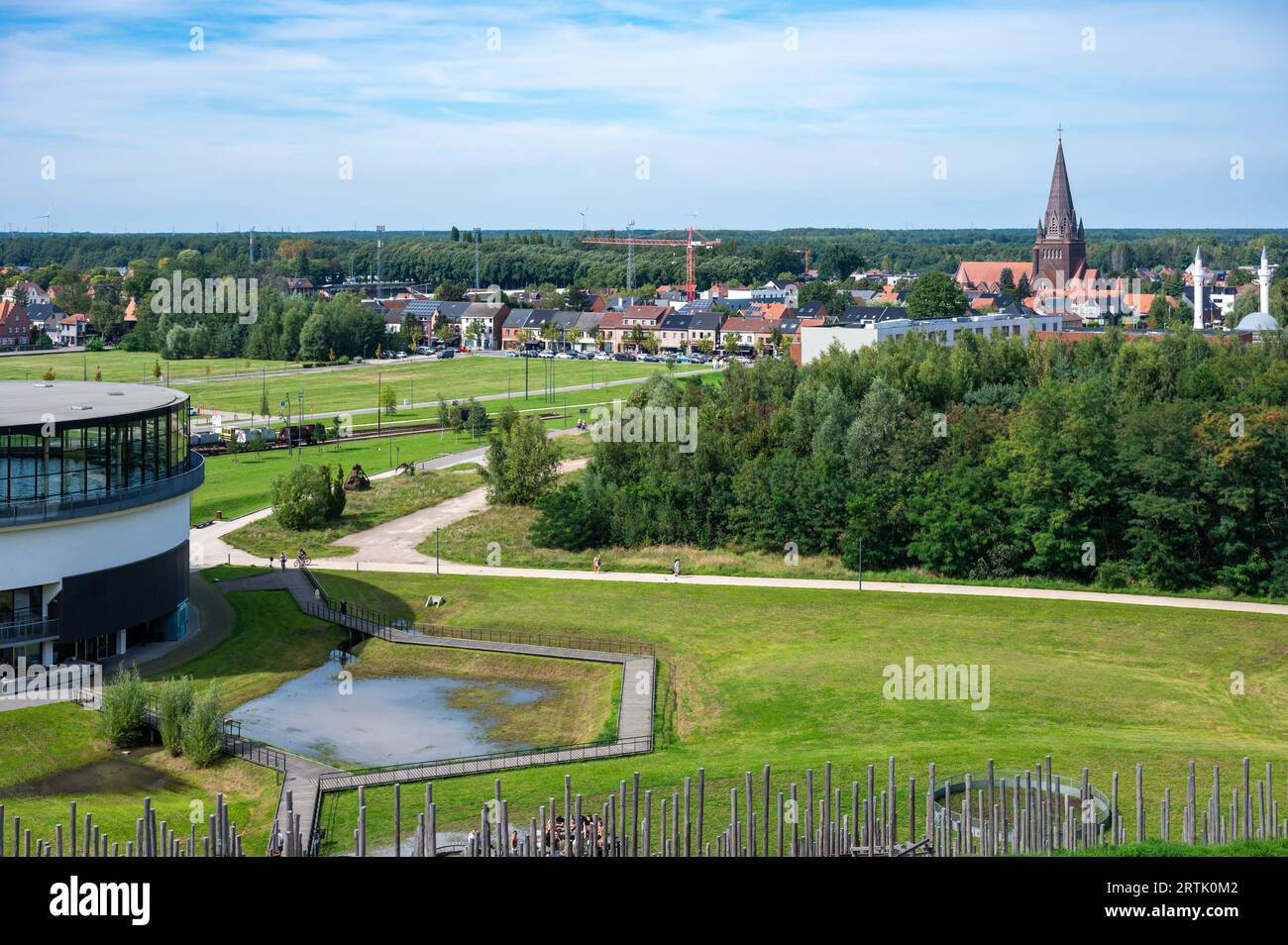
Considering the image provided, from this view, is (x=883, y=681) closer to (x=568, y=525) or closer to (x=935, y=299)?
(x=568, y=525)

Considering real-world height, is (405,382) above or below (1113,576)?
above

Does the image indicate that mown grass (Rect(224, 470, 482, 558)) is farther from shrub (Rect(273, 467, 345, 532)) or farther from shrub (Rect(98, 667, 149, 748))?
shrub (Rect(98, 667, 149, 748))

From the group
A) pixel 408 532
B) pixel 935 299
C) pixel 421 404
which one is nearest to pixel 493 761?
pixel 408 532

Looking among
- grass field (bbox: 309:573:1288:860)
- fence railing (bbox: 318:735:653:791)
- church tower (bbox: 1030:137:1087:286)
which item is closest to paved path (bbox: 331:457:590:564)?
grass field (bbox: 309:573:1288:860)
